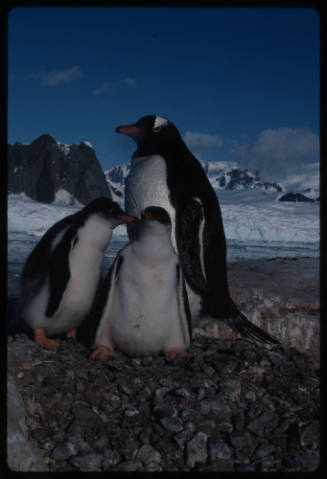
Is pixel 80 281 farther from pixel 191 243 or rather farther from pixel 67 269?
pixel 191 243

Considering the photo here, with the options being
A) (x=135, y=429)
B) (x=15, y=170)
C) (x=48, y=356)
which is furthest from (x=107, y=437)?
(x=15, y=170)

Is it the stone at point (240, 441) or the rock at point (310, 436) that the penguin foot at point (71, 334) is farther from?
the rock at point (310, 436)

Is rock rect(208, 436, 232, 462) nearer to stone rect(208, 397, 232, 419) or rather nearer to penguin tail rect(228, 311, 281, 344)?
stone rect(208, 397, 232, 419)

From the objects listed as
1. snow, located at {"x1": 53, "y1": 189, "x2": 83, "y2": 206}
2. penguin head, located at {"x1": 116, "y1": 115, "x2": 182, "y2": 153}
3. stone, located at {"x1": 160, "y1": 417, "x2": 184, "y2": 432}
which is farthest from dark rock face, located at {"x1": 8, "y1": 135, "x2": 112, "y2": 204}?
stone, located at {"x1": 160, "y1": 417, "x2": 184, "y2": 432}

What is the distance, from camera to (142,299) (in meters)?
1.87

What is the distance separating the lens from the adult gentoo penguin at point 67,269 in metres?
1.91

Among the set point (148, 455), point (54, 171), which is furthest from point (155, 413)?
point (54, 171)

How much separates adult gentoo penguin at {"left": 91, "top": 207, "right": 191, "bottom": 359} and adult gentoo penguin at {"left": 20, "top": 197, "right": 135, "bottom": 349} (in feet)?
0.38

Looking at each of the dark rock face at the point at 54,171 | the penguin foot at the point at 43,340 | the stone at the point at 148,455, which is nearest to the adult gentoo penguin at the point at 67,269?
the penguin foot at the point at 43,340

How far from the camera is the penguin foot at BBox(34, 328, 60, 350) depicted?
189cm

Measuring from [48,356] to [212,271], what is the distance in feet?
3.24

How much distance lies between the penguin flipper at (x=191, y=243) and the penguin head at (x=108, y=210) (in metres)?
0.47
